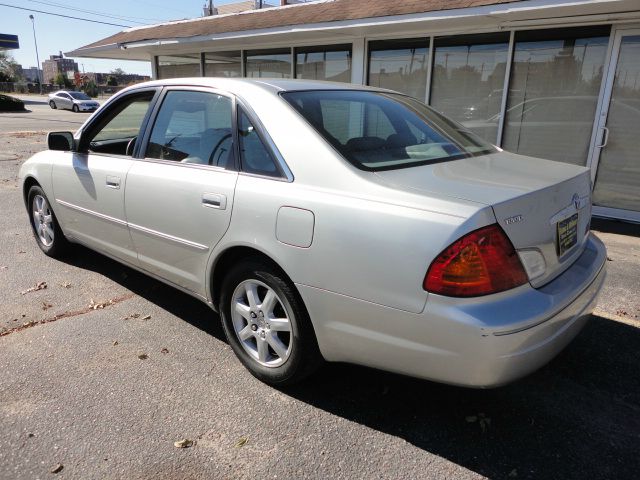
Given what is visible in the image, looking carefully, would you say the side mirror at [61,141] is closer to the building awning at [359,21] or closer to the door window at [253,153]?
the door window at [253,153]

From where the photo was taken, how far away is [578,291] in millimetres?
2391

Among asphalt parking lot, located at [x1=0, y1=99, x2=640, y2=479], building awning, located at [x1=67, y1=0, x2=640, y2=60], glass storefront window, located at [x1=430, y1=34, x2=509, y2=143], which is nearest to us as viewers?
asphalt parking lot, located at [x1=0, y1=99, x2=640, y2=479]

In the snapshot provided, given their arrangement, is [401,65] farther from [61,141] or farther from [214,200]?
[214,200]

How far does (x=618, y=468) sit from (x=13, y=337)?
361cm

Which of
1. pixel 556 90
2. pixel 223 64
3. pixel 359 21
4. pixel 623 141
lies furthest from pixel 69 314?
pixel 223 64

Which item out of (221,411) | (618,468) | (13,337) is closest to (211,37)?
(13,337)

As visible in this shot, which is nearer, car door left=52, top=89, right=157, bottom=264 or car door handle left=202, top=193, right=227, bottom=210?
car door handle left=202, top=193, right=227, bottom=210

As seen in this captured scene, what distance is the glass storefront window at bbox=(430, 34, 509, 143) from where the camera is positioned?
24.8ft

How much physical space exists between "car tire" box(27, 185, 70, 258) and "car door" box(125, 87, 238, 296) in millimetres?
1625

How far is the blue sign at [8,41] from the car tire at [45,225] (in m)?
61.2

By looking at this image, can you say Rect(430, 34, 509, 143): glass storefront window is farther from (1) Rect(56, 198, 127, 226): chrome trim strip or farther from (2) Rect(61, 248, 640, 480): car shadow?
(1) Rect(56, 198, 127, 226): chrome trim strip

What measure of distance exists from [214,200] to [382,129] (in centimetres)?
110

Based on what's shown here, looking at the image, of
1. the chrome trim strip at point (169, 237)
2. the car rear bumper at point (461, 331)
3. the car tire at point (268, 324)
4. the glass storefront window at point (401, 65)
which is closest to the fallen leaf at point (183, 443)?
the car tire at point (268, 324)

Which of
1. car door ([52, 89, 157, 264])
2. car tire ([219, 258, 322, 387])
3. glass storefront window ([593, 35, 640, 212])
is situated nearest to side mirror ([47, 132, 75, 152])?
car door ([52, 89, 157, 264])
